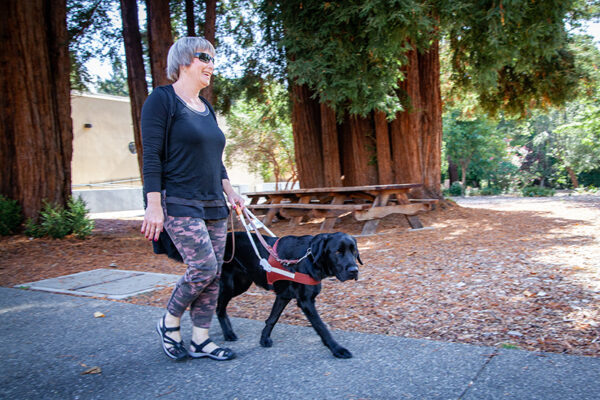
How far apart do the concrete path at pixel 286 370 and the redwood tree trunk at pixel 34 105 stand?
252 inches

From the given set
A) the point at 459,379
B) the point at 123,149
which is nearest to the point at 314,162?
the point at 459,379

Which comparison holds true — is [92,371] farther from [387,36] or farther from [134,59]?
[134,59]

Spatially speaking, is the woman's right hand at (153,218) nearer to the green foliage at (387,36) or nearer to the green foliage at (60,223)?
the green foliage at (387,36)

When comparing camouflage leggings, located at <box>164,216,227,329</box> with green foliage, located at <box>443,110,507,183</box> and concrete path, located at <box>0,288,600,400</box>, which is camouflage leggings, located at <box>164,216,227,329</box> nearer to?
concrete path, located at <box>0,288,600,400</box>

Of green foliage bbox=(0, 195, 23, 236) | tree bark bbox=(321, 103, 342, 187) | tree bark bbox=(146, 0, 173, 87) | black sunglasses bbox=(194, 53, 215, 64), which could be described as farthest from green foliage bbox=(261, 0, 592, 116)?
green foliage bbox=(0, 195, 23, 236)

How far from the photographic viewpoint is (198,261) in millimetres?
2736

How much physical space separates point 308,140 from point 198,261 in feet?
31.3

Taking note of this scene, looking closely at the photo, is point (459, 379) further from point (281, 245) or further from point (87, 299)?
point (87, 299)

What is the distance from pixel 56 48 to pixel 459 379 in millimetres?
10091

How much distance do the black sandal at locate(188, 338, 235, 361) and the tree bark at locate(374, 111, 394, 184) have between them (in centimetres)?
854

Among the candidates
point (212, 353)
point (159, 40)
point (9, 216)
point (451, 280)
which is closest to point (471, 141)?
point (159, 40)

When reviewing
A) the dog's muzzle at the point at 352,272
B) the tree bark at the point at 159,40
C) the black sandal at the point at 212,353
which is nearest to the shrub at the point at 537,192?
the tree bark at the point at 159,40

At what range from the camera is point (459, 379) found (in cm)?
247

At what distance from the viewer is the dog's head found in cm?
273
